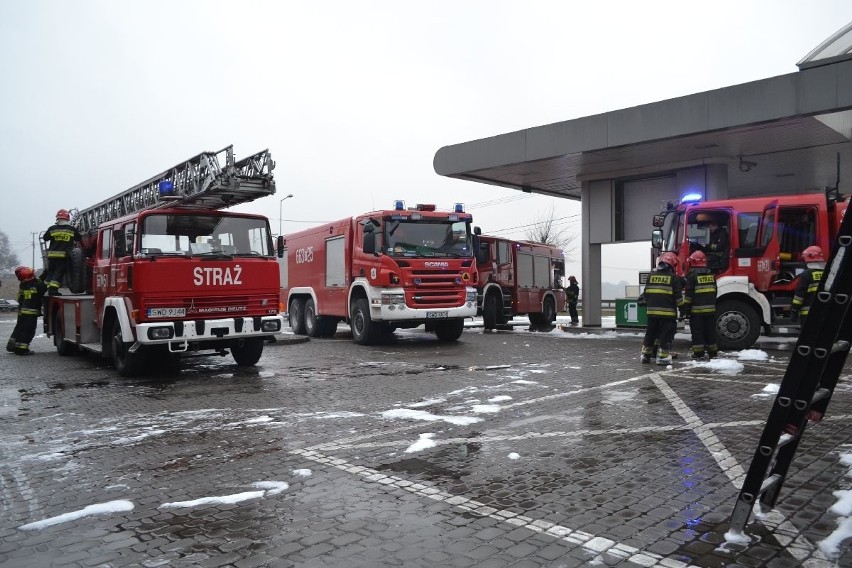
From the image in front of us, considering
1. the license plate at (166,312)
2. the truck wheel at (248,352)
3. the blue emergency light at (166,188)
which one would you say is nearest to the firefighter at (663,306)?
the truck wheel at (248,352)

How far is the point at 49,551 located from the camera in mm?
3400

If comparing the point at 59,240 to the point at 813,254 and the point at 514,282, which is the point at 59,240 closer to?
the point at 514,282

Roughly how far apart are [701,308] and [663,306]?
107 centimetres

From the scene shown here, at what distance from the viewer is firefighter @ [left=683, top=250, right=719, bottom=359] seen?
10961 millimetres

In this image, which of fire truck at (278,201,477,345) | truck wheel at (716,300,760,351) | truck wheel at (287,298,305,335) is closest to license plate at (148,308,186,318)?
fire truck at (278,201,477,345)

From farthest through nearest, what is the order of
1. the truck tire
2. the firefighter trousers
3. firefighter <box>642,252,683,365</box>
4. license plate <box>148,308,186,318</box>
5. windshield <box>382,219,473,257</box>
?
windshield <box>382,219,473,257</box> < the truck tire < the firefighter trousers < firefighter <box>642,252,683,365</box> < license plate <box>148,308,186,318</box>

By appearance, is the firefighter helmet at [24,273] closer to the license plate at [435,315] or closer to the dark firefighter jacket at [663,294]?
the license plate at [435,315]

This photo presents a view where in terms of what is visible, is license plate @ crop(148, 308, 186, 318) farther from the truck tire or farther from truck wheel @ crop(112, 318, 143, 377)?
the truck tire

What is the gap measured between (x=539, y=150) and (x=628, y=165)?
2510 mm

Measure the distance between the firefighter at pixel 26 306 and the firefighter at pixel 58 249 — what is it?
0.78 m

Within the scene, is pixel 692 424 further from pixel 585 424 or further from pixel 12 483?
pixel 12 483

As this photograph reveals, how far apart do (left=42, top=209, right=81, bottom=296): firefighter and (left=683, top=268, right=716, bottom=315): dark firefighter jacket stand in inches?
431

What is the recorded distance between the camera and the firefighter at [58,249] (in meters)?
12.1

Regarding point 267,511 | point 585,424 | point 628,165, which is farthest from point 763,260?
point 267,511
